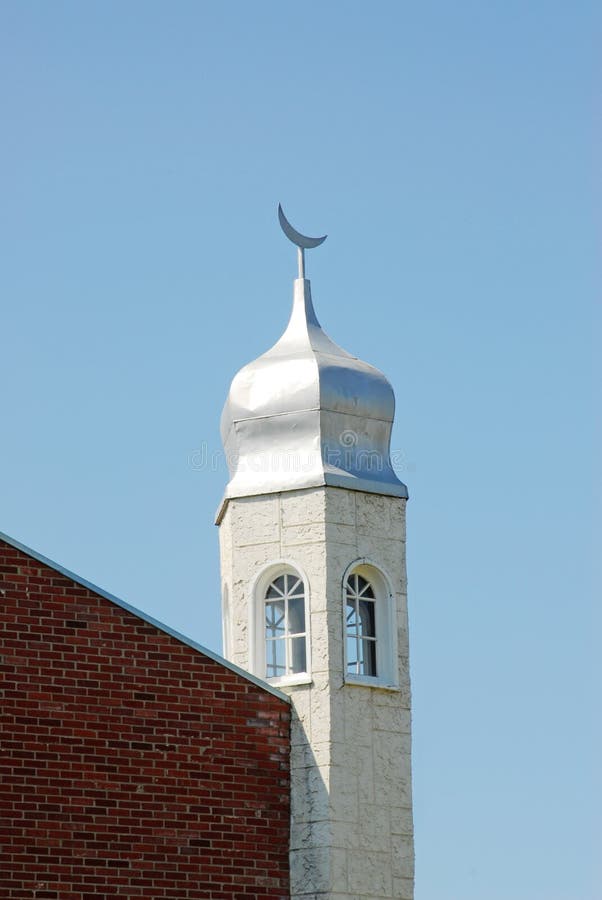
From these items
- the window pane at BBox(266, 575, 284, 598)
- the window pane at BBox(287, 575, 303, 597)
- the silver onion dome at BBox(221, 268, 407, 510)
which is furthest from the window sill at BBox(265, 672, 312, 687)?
the silver onion dome at BBox(221, 268, 407, 510)

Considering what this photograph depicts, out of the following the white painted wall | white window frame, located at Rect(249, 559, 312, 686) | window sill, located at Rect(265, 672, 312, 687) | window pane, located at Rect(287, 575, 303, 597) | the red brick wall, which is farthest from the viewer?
window pane, located at Rect(287, 575, 303, 597)

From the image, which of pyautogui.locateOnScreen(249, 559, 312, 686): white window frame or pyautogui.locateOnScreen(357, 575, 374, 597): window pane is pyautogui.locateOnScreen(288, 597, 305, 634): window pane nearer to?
pyautogui.locateOnScreen(249, 559, 312, 686): white window frame

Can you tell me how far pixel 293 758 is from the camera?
882 inches

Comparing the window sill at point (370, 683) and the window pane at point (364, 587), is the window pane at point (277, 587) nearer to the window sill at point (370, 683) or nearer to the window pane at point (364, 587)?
the window pane at point (364, 587)

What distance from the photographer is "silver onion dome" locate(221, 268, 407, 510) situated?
23562mm

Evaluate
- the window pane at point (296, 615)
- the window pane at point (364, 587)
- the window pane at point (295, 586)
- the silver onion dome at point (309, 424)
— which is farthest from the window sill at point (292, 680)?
the silver onion dome at point (309, 424)

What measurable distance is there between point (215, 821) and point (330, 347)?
5935 mm

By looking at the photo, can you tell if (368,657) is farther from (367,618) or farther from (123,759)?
(123,759)

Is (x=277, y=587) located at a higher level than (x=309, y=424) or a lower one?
lower

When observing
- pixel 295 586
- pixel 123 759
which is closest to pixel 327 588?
pixel 295 586

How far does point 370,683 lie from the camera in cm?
2283

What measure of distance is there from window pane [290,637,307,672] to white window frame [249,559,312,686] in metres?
0.14

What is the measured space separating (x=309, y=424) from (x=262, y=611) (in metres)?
2.22

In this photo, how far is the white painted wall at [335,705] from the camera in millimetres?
21984
